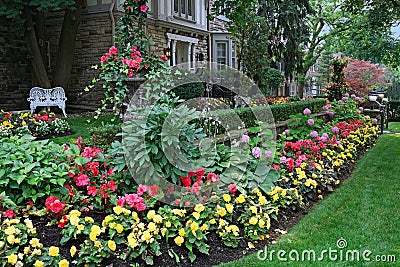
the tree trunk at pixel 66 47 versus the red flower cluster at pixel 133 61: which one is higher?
the tree trunk at pixel 66 47

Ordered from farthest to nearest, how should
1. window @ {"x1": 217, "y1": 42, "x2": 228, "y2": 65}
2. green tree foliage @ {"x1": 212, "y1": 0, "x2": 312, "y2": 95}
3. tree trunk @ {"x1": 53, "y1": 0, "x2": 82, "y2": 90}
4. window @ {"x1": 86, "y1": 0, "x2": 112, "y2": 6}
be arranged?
1. window @ {"x1": 217, "y1": 42, "x2": 228, "y2": 65}
2. green tree foliage @ {"x1": 212, "y1": 0, "x2": 312, "y2": 95}
3. window @ {"x1": 86, "y1": 0, "x2": 112, "y2": 6}
4. tree trunk @ {"x1": 53, "y1": 0, "x2": 82, "y2": 90}

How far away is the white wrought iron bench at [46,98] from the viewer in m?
9.75

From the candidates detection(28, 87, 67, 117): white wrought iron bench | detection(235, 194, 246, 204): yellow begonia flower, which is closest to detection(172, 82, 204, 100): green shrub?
detection(28, 87, 67, 117): white wrought iron bench

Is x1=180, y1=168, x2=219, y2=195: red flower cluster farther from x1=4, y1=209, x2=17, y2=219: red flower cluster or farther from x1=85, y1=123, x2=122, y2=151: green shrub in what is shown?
x1=85, y1=123, x2=122, y2=151: green shrub

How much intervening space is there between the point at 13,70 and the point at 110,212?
10148mm

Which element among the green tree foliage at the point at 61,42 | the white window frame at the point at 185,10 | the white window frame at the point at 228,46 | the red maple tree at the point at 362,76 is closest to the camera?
the green tree foliage at the point at 61,42

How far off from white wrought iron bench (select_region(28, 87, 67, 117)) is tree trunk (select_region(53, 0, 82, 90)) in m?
1.12

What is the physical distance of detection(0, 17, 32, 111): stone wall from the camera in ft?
37.8

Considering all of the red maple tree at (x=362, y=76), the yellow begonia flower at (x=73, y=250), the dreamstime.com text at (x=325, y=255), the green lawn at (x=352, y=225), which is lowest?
the dreamstime.com text at (x=325, y=255)

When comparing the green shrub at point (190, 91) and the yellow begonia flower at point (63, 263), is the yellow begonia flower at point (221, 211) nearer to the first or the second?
the yellow begonia flower at point (63, 263)

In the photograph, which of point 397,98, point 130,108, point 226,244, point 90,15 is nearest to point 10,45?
point 90,15

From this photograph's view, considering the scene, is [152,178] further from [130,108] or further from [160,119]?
[130,108]

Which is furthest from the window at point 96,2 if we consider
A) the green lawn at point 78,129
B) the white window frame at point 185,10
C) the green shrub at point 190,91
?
the green lawn at point 78,129

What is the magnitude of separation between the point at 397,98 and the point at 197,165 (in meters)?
23.6
